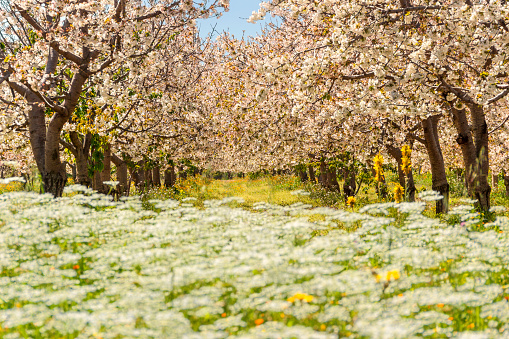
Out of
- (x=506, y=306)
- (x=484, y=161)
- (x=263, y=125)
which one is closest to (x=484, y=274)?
(x=506, y=306)

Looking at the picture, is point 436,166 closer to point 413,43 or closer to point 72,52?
point 413,43

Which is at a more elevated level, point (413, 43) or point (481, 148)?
point (413, 43)

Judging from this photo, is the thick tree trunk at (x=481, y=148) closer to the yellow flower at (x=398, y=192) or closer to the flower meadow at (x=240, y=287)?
the yellow flower at (x=398, y=192)

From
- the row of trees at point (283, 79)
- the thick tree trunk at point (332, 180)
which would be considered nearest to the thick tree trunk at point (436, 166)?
the row of trees at point (283, 79)

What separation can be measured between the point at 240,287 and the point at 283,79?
5040 mm

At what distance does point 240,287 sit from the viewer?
2.58 metres

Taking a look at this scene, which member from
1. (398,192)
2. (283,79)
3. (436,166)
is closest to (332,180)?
(398,192)

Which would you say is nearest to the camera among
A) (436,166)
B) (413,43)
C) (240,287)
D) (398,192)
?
(240,287)

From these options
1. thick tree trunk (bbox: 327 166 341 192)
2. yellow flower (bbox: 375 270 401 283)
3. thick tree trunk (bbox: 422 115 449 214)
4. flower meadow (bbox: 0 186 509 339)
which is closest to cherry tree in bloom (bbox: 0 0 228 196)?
flower meadow (bbox: 0 186 509 339)

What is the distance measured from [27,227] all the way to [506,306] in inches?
176

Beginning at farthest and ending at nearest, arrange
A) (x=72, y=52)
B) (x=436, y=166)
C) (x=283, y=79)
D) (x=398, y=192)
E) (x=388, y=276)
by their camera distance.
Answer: (x=398, y=192) < (x=436, y=166) < (x=72, y=52) < (x=283, y=79) < (x=388, y=276)

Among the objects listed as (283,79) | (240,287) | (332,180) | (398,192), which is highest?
(283,79)

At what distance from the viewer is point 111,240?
390cm

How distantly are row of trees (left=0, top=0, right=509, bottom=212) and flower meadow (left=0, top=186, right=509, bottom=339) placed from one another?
3.46 metres
